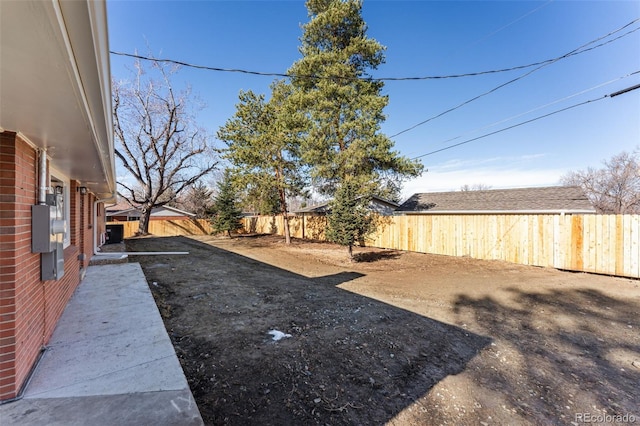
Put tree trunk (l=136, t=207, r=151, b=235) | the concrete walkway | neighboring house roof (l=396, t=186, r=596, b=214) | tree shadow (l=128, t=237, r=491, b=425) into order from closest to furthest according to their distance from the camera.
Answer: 1. the concrete walkway
2. tree shadow (l=128, t=237, r=491, b=425)
3. neighboring house roof (l=396, t=186, r=596, b=214)
4. tree trunk (l=136, t=207, r=151, b=235)

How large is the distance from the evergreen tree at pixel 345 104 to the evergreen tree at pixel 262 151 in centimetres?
262

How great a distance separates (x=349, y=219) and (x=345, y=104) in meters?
6.22

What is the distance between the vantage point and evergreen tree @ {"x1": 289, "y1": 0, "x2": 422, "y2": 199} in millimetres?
12547

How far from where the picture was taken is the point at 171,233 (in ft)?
80.8

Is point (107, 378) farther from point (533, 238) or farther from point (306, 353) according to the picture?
point (533, 238)

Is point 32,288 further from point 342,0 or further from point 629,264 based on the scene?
point 342,0

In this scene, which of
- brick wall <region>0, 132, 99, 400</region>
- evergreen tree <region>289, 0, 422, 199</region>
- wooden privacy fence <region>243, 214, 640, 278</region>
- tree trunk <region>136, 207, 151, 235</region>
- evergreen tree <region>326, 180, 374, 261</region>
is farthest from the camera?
tree trunk <region>136, 207, 151, 235</region>

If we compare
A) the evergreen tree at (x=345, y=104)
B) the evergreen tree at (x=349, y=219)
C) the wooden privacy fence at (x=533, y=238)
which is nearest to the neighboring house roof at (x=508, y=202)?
the wooden privacy fence at (x=533, y=238)

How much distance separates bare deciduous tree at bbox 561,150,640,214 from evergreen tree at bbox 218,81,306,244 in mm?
22906

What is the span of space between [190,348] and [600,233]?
10.8 m

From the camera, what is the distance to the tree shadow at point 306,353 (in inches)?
102

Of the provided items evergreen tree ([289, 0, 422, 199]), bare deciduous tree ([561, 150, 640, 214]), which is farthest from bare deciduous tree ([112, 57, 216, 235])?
bare deciduous tree ([561, 150, 640, 214])

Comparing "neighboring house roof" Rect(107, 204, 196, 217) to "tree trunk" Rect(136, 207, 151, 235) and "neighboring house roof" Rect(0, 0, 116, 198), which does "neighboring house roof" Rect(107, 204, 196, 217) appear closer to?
"tree trunk" Rect(136, 207, 151, 235)

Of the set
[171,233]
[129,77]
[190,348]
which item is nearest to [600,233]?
[190,348]
